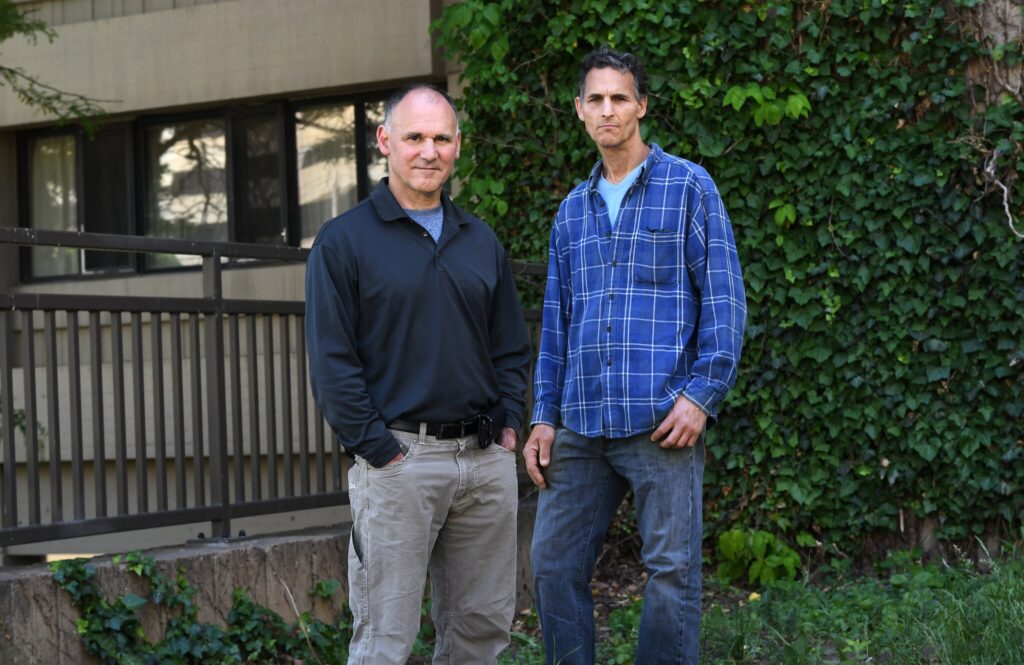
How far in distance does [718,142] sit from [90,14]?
18.4 ft

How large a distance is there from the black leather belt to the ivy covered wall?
3.50 meters

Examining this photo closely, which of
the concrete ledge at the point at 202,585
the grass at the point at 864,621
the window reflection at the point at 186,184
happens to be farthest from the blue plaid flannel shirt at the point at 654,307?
the window reflection at the point at 186,184

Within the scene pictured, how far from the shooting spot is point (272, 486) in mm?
5926

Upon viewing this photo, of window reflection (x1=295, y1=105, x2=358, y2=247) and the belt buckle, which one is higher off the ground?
window reflection (x1=295, y1=105, x2=358, y2=247)

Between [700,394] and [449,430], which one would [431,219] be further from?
[700,394]

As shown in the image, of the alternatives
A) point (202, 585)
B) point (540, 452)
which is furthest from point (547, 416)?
point (202, 585)

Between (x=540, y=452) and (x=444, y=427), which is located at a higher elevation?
(x=444, y=427)

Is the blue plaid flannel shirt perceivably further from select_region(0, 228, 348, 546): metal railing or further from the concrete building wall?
the concrete building wall

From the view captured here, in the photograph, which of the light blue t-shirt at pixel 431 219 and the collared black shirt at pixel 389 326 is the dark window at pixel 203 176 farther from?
the collared black shirt at pixel 389 326

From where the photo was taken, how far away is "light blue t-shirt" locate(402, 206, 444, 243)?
3.82 m

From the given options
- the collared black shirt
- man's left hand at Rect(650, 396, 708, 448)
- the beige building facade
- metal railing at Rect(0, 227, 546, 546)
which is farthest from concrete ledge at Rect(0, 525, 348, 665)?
the beige building facade

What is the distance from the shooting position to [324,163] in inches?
398

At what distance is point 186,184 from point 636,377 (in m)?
7.21

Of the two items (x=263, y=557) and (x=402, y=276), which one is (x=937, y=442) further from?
(x=402, y=276)
